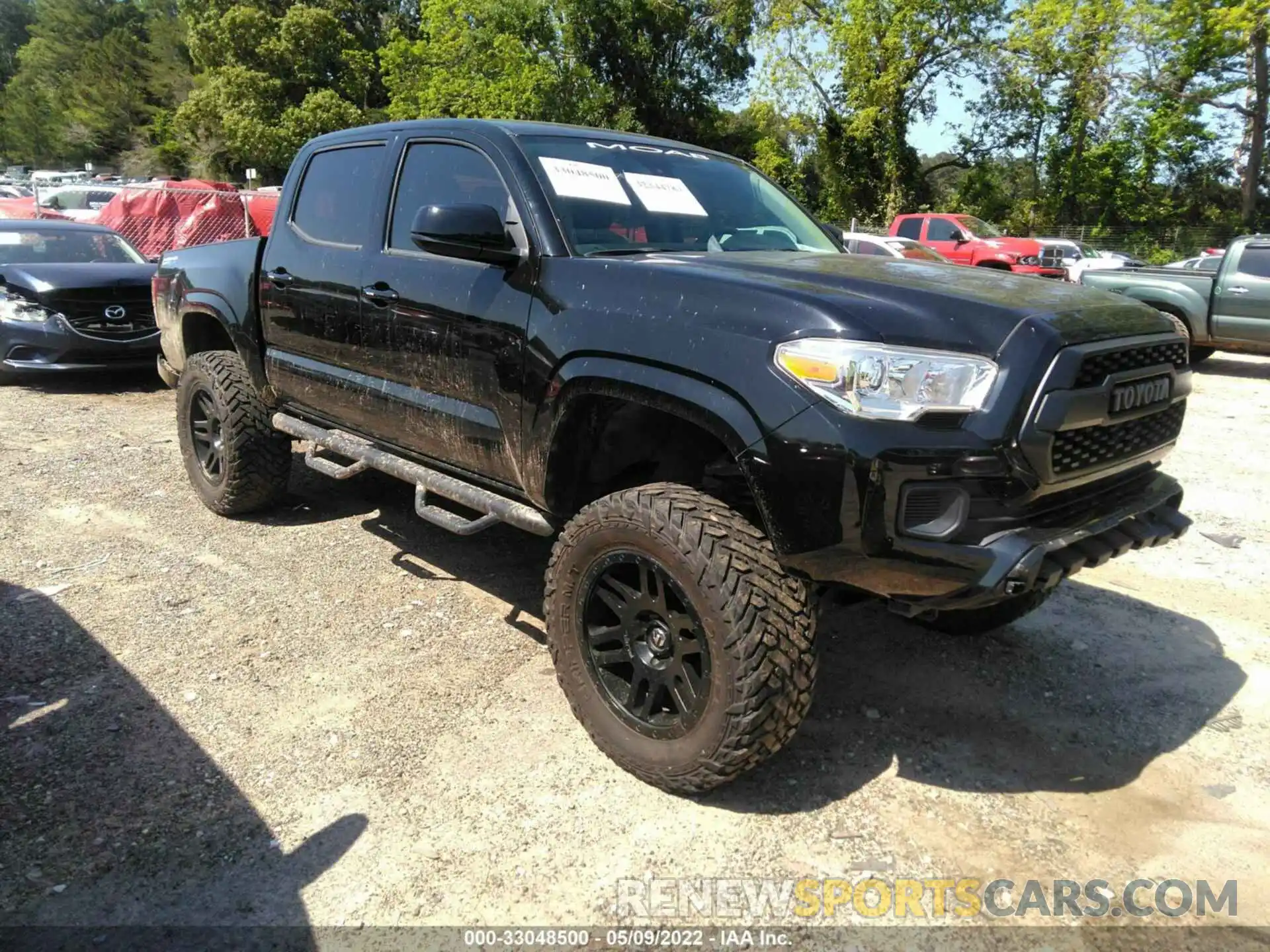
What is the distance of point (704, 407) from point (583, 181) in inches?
49.6

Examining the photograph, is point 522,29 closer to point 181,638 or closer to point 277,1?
point 277,1

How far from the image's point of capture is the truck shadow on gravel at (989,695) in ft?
9.70

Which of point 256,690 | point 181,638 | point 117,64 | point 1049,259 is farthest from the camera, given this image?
point 117,64

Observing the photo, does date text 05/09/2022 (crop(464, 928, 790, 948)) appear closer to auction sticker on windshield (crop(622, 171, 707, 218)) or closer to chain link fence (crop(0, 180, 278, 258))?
auction sticker on windshield (crop(622, 171, 707, 218))

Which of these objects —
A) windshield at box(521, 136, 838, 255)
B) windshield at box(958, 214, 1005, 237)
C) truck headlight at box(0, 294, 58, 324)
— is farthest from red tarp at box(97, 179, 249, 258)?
windshield at box(958, 214, 1005, 237)

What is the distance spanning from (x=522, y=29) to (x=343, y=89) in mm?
14176

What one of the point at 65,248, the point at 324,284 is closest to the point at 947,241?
the point at 65,248

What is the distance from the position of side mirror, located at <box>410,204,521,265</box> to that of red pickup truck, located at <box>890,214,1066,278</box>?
16456 millimetres

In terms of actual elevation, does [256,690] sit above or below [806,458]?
below

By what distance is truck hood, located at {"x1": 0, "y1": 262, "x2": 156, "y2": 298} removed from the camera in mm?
8328

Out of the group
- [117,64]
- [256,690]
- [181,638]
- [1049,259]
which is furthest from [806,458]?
[117,64]

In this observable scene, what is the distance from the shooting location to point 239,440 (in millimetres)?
4816

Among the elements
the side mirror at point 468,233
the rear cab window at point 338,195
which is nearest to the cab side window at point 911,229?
the rear cab window at point 338,195

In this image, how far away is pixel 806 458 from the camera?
2.33m
